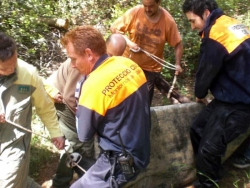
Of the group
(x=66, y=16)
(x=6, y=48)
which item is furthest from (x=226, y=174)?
(x=66, y=16)

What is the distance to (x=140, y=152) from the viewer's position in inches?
103

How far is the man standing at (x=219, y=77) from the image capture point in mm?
3219

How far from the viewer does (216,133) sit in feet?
11.5

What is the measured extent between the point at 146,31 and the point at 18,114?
6.85ft

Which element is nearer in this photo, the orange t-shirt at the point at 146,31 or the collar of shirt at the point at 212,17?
the collar of shirt at the point at 212,17

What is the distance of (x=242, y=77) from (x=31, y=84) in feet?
6.53

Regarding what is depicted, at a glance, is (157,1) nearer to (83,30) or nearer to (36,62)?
(83,30)

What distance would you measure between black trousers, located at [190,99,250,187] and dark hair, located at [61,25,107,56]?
5.32 ft

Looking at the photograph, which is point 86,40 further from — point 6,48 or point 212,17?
point 212,17

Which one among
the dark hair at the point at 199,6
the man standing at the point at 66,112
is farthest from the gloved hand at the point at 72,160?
the dark hair at the point at 199,6

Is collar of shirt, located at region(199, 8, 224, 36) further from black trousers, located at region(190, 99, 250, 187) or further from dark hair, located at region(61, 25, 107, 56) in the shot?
dark hair, located at region(61, 25, 107, 56)

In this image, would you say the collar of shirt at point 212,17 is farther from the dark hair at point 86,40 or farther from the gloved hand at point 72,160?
the gloved hand at point 72,160

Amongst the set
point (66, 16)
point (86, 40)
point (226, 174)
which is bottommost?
point (226, 174)

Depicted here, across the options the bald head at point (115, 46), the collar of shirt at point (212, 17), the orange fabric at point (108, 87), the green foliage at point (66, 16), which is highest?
the collar of shirt at point (212, 17)
